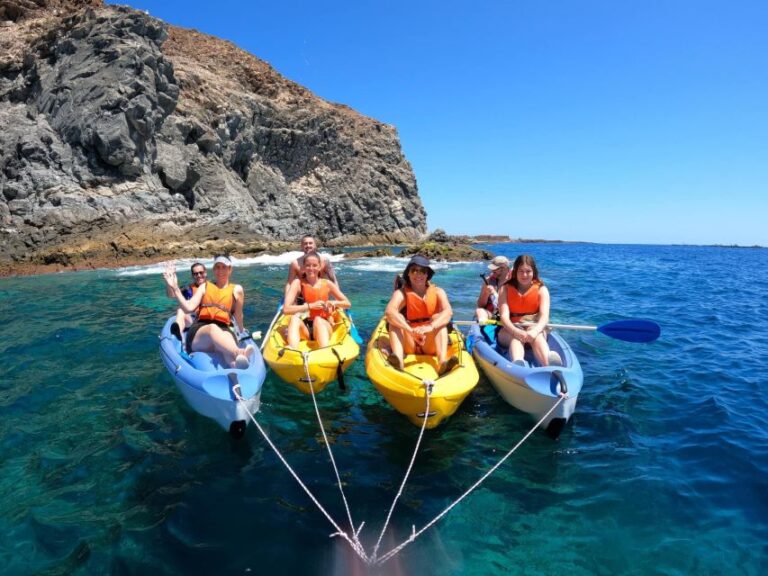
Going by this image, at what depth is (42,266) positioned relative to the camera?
2281 centimetres

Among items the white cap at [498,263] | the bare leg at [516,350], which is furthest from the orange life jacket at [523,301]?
the white cap at [498,263]

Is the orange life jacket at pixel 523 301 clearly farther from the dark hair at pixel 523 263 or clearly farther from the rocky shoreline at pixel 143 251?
the rocky shoreline at pixel 143 251

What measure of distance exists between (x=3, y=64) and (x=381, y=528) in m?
39.6

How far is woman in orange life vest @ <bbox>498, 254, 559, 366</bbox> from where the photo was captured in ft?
18.3

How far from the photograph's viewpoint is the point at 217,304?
5988 mm

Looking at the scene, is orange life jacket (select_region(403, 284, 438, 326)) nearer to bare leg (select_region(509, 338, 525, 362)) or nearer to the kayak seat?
bare leg (select_region(509, 338, 525, 362))

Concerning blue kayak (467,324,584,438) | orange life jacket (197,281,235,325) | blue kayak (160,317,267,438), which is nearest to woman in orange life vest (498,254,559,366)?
blue kayak (467,324,584,438)

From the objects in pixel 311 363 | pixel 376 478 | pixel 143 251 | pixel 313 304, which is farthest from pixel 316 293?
pixel 143 251

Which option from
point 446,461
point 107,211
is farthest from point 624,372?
point 107,211

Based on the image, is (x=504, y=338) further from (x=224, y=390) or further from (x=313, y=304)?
(x=224, y=390)

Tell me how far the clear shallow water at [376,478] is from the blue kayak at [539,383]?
298 millimetres

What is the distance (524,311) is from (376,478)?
3.05 metres

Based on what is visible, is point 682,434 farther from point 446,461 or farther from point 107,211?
point 107,211

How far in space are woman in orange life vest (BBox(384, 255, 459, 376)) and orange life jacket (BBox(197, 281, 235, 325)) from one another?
7.15 ft
